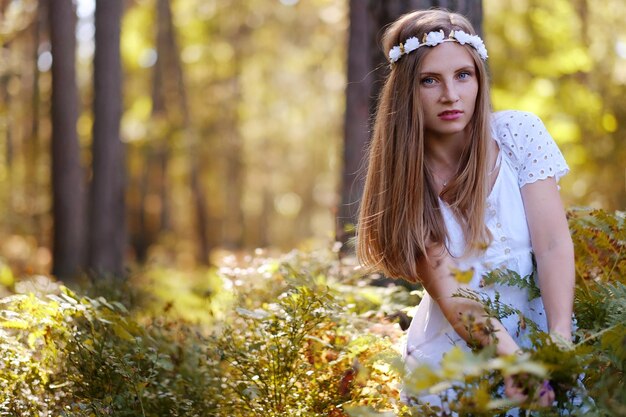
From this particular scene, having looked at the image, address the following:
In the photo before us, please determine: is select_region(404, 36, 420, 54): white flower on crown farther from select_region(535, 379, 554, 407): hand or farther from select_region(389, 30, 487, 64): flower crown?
select_region(535, 379, 554, 407): hand

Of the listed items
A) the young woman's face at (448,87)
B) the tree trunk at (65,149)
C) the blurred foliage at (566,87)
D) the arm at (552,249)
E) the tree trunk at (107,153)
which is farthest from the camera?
the blurred foliage at (566,87)

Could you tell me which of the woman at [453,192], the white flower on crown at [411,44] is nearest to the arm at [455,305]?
the woman at [453,192]

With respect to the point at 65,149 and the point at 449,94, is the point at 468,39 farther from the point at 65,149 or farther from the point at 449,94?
the point at 65,149

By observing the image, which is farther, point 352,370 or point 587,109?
point 587,109

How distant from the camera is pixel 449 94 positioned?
11.8 feet

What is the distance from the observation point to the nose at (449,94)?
357 cm

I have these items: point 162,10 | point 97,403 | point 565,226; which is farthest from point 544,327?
point 162,10

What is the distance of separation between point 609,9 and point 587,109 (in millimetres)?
4694

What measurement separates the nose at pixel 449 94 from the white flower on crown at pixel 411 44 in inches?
9.1

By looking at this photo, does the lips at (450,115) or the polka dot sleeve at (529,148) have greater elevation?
the lips at (450,115)

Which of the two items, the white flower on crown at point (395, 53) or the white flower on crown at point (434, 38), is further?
the white flower on crown at point (395, 53)

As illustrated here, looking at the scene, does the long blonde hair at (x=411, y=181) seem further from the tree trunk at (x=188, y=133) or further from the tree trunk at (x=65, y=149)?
the tree trunk at (x=188, y=133)

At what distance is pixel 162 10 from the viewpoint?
2281 centimetres

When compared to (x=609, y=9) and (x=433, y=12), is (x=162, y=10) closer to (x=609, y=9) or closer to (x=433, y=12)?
(x=609, y=9)
